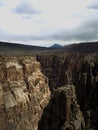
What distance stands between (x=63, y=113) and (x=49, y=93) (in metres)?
107

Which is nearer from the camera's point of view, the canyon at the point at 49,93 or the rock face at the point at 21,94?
the canyon at the point at 49,93

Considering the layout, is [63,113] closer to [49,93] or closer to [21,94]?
[21,94]

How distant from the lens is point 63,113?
137ft

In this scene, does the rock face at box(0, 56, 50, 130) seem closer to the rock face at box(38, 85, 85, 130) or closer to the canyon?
the canyon

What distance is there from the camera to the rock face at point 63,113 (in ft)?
136

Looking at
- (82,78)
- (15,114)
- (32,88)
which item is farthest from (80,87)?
(32,88)

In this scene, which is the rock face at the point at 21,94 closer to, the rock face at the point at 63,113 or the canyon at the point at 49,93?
the canyon at the point at 49,93

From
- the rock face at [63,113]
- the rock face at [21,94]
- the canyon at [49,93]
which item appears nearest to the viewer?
the rock face at [63,113]

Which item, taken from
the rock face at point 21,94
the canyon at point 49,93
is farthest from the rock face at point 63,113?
the rock face at point 21,94

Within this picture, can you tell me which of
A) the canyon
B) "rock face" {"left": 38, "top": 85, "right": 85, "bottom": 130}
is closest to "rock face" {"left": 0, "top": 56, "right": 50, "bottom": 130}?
the canyon

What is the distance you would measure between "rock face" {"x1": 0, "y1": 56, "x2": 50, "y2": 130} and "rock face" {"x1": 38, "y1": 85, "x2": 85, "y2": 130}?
254 feet

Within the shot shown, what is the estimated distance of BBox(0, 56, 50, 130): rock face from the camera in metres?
123

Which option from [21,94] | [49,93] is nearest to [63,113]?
[21,94]

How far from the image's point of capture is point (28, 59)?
487 feet
